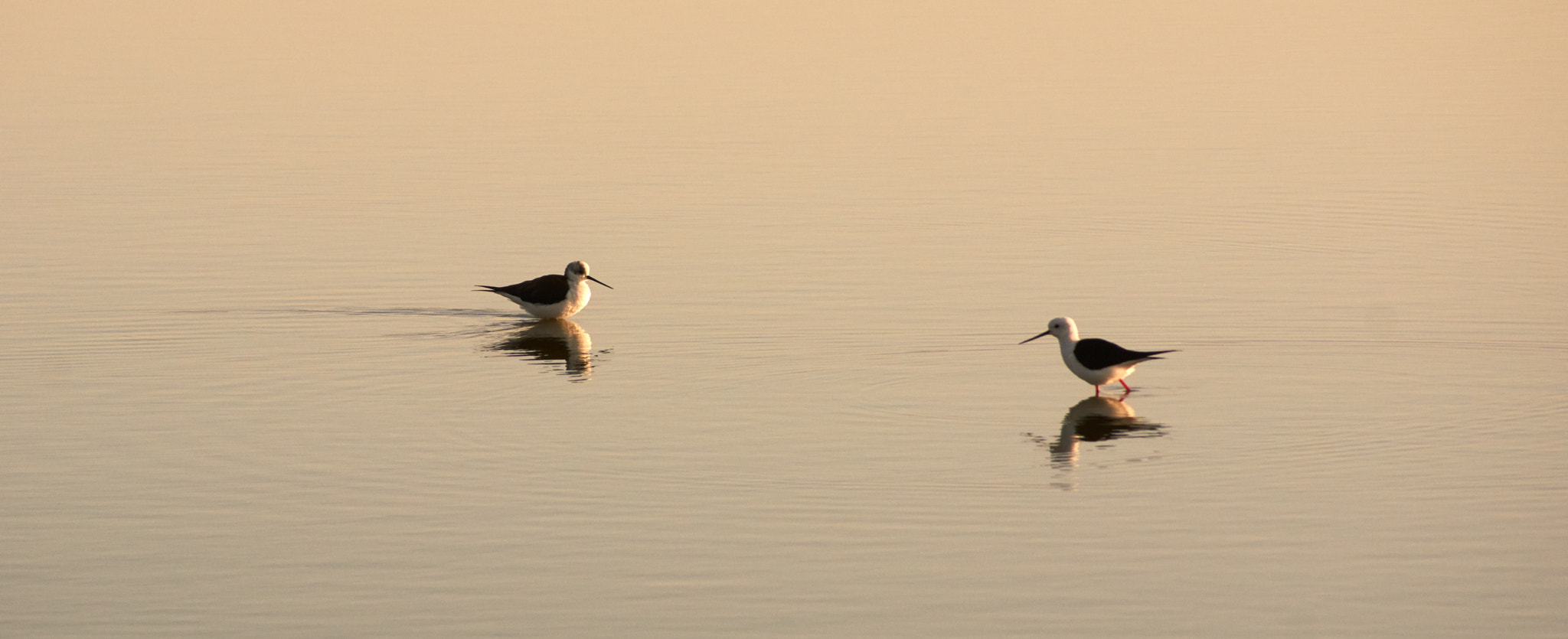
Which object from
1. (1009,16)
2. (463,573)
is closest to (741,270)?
(463,573)

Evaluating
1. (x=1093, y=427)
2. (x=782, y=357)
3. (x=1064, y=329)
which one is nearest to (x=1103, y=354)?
(x=1064, y=329)

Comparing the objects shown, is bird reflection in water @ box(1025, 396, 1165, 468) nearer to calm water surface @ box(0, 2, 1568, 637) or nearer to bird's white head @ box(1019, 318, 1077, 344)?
calm water surface @ box(0, 2, 1568, 637)

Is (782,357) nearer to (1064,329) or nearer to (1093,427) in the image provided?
(1064,329)

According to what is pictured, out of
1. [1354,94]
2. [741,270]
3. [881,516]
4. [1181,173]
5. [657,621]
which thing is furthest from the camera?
[1354,94]

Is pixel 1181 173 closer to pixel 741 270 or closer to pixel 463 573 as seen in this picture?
pixel 741 270

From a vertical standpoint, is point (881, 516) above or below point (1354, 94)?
below

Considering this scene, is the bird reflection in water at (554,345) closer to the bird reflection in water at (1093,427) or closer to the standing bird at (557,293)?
the standing bird at (557,293)

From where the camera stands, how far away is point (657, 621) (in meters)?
13.1

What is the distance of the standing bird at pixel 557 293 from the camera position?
83.5 feet

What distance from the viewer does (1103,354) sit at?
19.8m

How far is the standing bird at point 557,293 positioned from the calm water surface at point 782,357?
0.96ft

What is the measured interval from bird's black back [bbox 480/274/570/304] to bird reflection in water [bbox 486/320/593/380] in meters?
0.33

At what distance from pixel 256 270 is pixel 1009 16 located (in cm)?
4092

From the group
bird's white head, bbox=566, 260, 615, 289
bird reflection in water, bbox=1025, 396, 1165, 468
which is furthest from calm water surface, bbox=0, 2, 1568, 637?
bird's white head, bbox=566, 260, 615, 289
